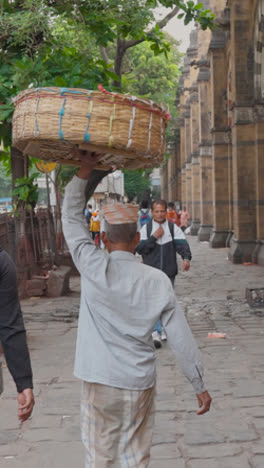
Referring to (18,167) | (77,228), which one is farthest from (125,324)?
(18,167)

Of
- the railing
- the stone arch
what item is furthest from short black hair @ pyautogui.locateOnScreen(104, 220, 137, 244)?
the stone arch

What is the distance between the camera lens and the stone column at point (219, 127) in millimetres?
25391

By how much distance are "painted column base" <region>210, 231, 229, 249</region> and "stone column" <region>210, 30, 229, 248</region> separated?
418 mm

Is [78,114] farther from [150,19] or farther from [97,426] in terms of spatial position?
[150,19]

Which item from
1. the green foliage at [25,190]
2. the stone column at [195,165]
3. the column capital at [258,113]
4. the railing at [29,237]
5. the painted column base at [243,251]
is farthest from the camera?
the stone column at [195,165]

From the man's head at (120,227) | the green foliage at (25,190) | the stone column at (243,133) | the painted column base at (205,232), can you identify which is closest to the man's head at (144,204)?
the stone column at (243,133)

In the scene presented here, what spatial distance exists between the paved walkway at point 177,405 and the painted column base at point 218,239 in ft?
52.5

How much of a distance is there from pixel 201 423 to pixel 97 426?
221cm

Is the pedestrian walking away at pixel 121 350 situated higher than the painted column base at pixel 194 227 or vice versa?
the pedestrian walking away at pixel 121 350

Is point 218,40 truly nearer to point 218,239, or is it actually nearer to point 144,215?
point 218,239

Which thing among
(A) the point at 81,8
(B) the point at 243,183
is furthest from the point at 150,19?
(B) the point at 243,183

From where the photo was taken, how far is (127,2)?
1262 cm

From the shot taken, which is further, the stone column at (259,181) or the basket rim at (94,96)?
the stone column at (259,181)

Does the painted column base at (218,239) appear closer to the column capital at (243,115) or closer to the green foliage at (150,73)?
the column capital at (243,115)
